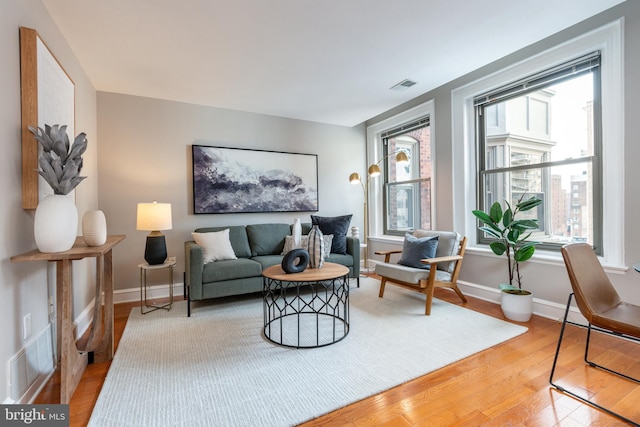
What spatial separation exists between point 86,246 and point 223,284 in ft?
4.66

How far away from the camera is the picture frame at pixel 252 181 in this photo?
153 inches

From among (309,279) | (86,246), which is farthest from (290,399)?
(86,246)

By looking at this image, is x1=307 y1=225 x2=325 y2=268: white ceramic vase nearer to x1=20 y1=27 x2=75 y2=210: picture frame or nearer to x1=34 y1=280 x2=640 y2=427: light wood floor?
x1=34 y1=280 x2=640 y2=427: light wood floor

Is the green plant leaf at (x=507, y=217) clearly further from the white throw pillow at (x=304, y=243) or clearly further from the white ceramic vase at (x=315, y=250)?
the white throw pillow at (x=304, y=243)

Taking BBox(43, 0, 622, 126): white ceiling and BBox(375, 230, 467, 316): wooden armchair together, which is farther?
BBox(375, 230, 467, 316): wooden armchair

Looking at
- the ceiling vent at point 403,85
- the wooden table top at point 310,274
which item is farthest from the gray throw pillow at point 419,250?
the ceiling vent at point 403,85

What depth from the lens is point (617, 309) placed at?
5.84ft

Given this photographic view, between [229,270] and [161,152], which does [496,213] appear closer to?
[229,270]

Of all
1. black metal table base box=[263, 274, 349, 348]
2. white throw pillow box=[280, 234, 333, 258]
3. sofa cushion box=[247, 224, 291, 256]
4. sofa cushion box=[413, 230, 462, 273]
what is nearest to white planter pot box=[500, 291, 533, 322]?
sofa cushion box=[413, 230, 462, 273]

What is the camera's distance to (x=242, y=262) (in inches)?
128

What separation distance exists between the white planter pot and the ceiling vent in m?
2.46

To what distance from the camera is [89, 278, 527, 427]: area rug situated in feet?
5.13

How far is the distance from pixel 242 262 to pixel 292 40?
A: 2217mm

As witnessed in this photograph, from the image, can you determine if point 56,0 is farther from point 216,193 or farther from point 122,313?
point 122,313
